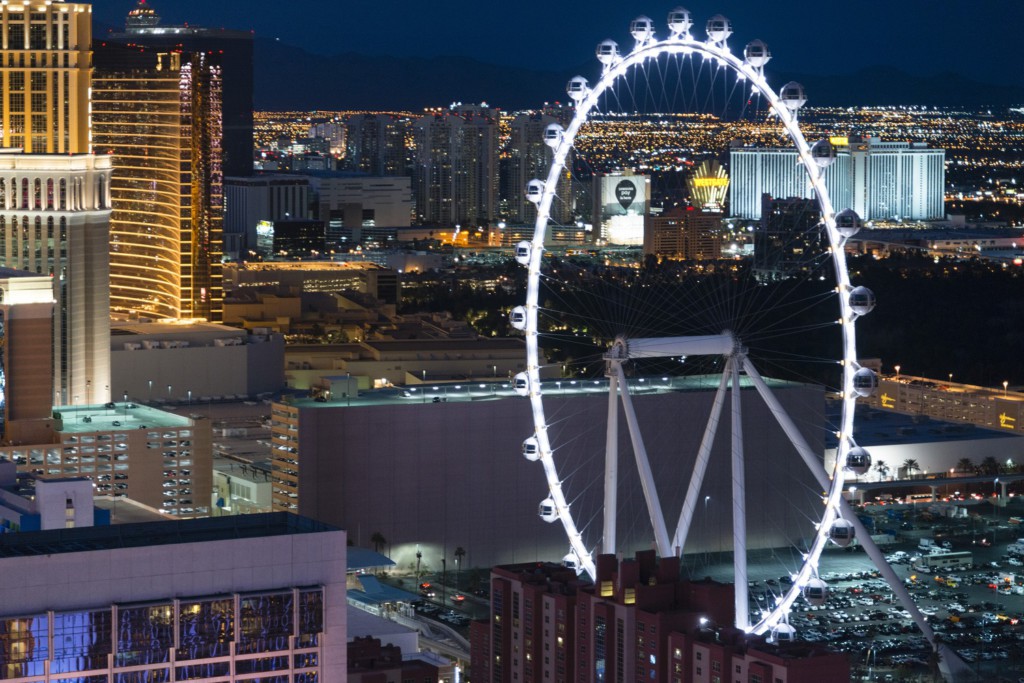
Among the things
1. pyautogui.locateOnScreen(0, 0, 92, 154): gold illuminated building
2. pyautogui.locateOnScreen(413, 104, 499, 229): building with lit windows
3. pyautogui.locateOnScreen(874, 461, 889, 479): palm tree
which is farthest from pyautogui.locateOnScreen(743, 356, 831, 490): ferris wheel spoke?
pyautogui.locateOnScreen(413, 104, 499, 229): building with lit windows

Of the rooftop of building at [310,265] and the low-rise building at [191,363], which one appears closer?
the low-rise building at [191,363]

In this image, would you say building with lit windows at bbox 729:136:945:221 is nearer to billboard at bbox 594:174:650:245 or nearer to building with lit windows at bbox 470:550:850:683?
billboard at bbox 594:174:650:245

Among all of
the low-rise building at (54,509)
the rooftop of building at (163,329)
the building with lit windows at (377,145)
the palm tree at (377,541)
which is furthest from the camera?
the building with lit windows at (377,145)

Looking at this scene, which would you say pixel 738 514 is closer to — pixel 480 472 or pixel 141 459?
pixel 480 472

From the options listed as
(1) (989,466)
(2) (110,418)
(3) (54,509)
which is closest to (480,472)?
(2) (110,418)

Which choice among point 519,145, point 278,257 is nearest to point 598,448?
point 278,257

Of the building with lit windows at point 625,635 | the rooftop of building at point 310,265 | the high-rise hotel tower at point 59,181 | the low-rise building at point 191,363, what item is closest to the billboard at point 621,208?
the rooftop of building at point 310,265

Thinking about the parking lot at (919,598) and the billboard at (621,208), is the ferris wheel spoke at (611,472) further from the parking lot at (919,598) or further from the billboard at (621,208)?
the billboard at (621,208)

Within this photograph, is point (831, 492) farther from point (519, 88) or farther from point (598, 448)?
point (519, 88)
